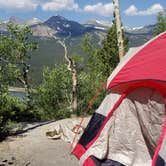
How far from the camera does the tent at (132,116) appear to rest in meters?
8.51

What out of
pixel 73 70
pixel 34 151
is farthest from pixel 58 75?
pixel 34 151

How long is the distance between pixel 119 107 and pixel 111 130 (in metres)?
0.60

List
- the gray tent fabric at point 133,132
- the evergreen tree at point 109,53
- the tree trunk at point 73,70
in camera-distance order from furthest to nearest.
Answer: the evergreen tree at point 109,53, the tree trunk at point 73,70, the gray tent fabric at point 133,132

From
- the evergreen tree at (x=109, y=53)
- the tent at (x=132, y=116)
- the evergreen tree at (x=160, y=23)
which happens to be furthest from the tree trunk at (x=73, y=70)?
the evergreen tree at (x=160, y=23)

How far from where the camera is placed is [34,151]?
39.3ft

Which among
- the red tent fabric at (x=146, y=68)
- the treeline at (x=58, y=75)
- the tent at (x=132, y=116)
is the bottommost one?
the treeline at (x=58, y=75)

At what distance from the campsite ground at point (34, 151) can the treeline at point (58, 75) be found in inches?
373

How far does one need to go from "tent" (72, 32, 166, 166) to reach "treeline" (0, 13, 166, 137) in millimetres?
13883

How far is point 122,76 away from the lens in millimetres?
8773

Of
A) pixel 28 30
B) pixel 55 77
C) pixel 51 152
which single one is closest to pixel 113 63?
pixel 55 77

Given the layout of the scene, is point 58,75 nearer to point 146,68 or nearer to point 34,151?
point 34,151

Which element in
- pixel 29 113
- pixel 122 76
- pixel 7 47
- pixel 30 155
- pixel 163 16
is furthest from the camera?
pixel 163 16

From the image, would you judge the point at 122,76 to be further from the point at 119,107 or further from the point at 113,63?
the point at 113,63

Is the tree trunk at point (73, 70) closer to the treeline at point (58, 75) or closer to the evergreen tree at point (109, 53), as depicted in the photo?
the treeline at point (58, 75)
